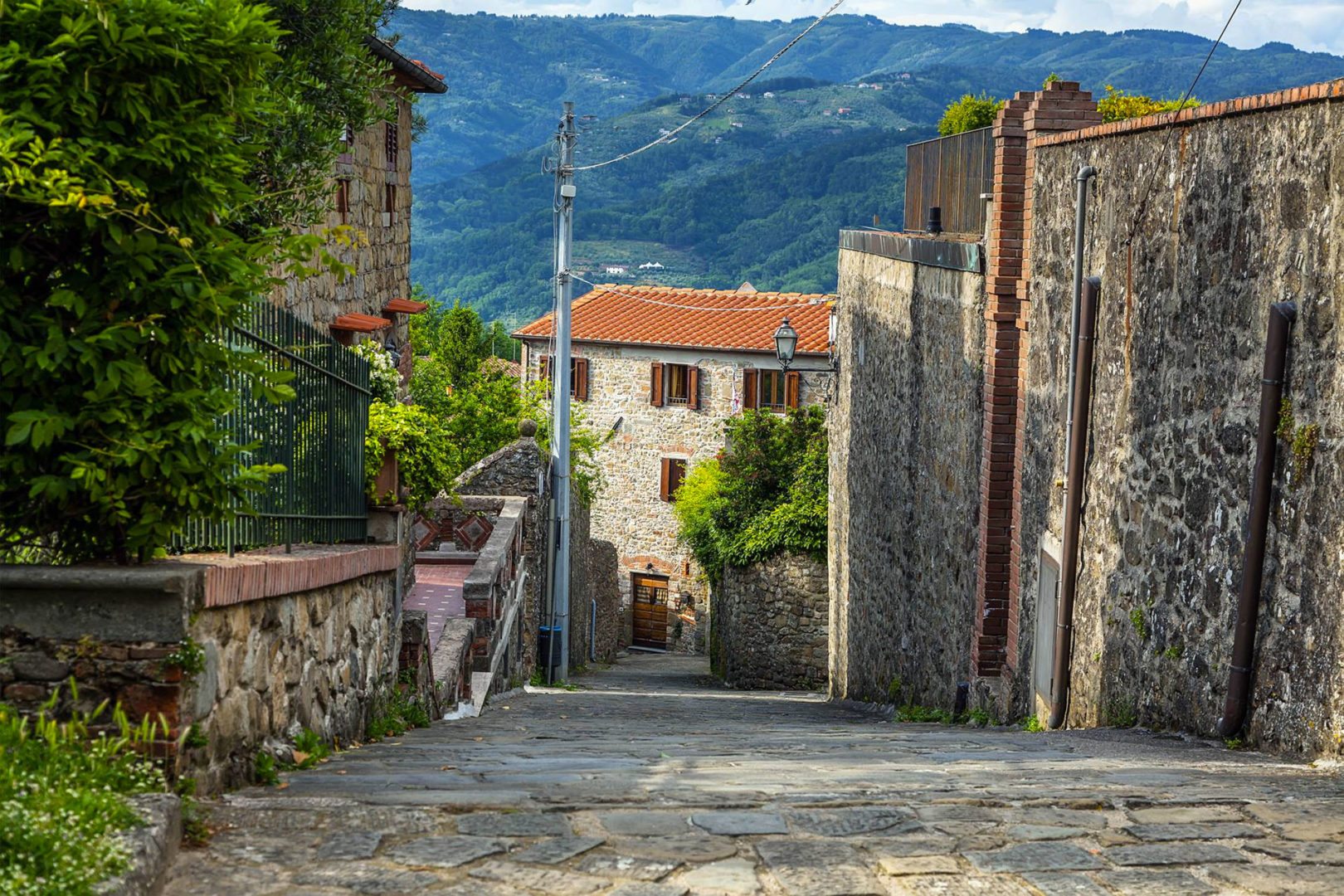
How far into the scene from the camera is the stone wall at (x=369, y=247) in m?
13.8

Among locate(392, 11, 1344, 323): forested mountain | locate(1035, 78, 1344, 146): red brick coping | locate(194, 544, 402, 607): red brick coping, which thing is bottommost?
locate(194, 544, 402, 607): red brick coping

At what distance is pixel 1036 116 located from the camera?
1049 cm

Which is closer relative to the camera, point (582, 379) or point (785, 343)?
point (785, 343)

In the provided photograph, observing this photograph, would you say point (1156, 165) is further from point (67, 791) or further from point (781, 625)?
point (781, 625)

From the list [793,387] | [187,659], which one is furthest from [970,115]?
[793,387]

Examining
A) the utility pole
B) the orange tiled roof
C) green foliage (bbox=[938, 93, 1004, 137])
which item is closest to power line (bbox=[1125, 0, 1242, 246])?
green foliage (bbox=[938, 93, 1004, 137])

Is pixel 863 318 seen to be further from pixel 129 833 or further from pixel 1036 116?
pixel 129 833

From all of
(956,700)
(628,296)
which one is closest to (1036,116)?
(956,700)

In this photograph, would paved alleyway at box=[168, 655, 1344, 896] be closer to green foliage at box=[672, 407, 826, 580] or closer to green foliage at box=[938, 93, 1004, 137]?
green foliage at box=[938, 93, 1004, 137]

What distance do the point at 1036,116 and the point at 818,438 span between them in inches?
635

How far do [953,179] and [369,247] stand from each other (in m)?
6.98

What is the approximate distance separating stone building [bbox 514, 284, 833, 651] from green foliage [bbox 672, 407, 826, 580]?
13403 millimetres

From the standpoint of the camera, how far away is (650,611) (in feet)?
143

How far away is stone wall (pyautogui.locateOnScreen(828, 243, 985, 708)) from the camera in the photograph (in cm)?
1188
